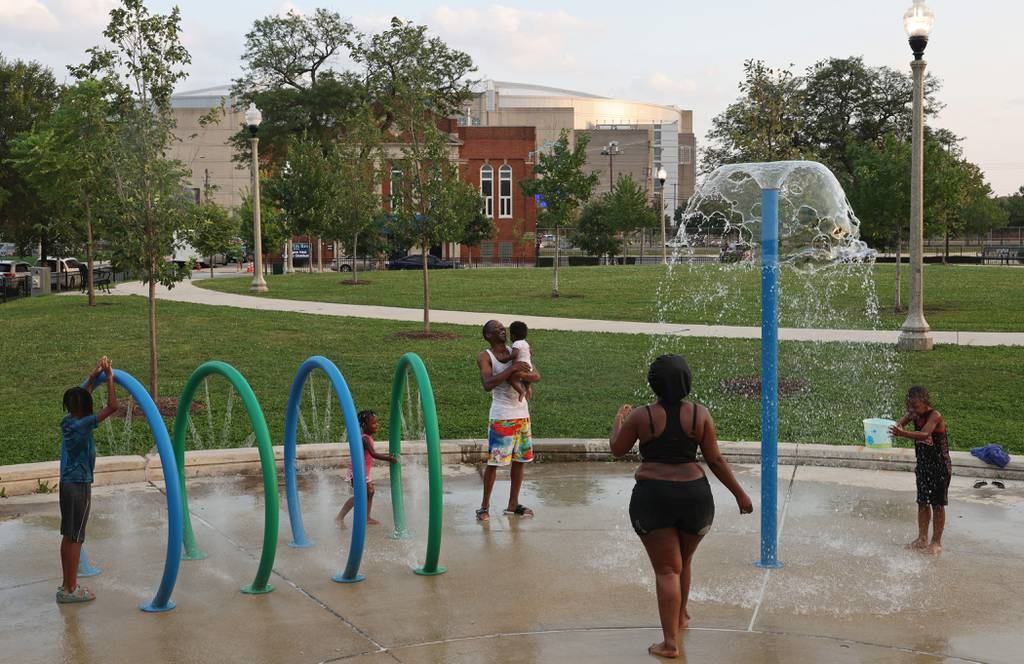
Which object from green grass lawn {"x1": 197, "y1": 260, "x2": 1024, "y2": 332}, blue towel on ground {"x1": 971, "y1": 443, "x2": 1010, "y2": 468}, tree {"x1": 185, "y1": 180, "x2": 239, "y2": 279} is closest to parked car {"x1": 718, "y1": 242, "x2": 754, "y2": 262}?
blue towel on ground {"x1": 971, "y1": 443, "x2": 1010, "y2": 468}

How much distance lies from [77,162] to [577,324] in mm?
11230

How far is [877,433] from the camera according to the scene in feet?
34.8

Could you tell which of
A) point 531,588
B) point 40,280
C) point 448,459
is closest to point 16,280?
point 40,280

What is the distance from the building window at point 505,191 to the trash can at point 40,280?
4047 centimetres

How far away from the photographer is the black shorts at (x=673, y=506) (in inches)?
224

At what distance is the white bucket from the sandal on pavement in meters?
7.04

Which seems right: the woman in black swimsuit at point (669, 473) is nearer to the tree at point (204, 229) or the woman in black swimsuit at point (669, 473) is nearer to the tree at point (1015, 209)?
the tree at point (204, 229)

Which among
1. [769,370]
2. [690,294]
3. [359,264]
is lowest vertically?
[690,294]

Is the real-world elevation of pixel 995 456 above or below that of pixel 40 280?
below

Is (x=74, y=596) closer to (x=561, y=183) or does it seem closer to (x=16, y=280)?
(x=561, y=183)

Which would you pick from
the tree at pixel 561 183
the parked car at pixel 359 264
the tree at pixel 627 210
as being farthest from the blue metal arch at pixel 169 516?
the parked car at pixel 359 264

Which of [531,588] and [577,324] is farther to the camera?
[577,324]

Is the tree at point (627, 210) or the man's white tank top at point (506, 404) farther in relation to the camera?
the tree at point (627, 210)

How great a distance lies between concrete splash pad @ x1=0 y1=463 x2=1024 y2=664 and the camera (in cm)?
609
